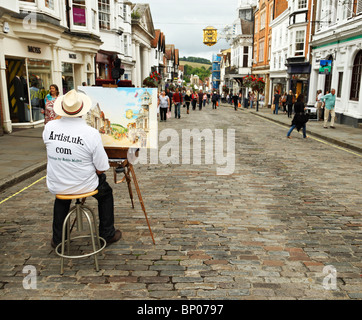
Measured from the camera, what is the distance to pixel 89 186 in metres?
Result: 3.91

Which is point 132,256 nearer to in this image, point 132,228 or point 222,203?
point 132,228

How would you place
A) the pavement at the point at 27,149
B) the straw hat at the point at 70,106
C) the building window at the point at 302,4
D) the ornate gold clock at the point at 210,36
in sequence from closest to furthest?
the straw hat at the point at 70,106, the pavement at the point at 27,149, the building window at the point at 302,4, the ornate gold clock at the point at 210,36

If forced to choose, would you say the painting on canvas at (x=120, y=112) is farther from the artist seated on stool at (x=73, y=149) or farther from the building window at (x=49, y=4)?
the building window at (x=49, y=4)

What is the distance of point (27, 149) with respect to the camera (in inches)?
412

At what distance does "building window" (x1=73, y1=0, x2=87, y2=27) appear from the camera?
19.2 metres

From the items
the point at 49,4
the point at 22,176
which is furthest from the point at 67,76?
the point at 22,176

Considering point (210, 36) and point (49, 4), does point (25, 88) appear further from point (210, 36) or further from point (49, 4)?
point (210, 36)

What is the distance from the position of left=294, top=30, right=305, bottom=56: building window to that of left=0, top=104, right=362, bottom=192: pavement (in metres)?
13.7

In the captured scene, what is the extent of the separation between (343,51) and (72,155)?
2048 centimetres

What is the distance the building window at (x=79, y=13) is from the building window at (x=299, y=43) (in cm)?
1762

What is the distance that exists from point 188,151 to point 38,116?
8746 mm

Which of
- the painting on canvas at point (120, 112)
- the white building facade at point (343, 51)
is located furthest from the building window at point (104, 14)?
the painting on canvas at point (120, 112)

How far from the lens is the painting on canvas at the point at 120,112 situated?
190 inches
